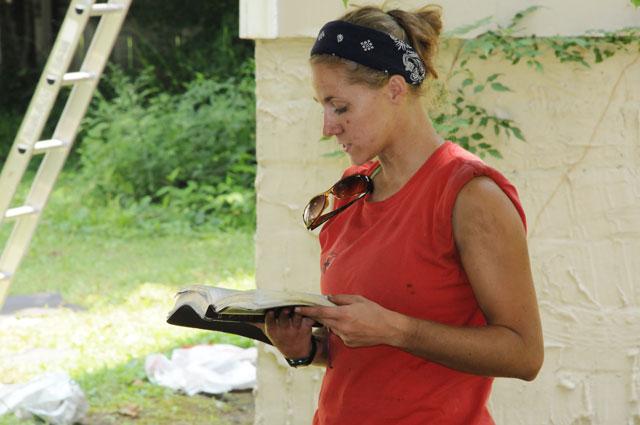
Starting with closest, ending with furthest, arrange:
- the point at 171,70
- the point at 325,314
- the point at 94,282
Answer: the point at 325,314 → the point at 94,282 → the point at 171,70

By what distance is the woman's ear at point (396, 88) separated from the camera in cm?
227

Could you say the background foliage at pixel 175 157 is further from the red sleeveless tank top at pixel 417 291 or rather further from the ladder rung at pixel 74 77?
the red sleeveless tank top at pixel 417 291

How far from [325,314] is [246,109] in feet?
32.3

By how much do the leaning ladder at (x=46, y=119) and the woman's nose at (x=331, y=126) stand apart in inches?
104

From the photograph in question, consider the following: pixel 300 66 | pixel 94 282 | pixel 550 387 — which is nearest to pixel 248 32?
pixel 300 66

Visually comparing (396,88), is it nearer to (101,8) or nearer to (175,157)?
(101,8)

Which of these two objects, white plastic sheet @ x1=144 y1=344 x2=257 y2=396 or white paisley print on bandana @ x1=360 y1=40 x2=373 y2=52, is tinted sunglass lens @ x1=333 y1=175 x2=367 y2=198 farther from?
white plastic sheet @ x1=144 y1=344 x2=257 y2=396

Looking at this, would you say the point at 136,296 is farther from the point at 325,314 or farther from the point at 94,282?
the point at 325,314

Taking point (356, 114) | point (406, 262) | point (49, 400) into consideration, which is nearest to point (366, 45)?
point (356, 114)

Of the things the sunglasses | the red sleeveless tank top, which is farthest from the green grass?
the red sleeveless tank top

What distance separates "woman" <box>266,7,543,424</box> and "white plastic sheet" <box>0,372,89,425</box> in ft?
9.89

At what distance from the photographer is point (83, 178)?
37.2ft

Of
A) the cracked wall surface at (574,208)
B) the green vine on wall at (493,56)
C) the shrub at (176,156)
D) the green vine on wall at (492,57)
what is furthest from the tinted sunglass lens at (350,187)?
the shrub at (176,156)

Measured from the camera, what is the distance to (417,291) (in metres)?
2.17
